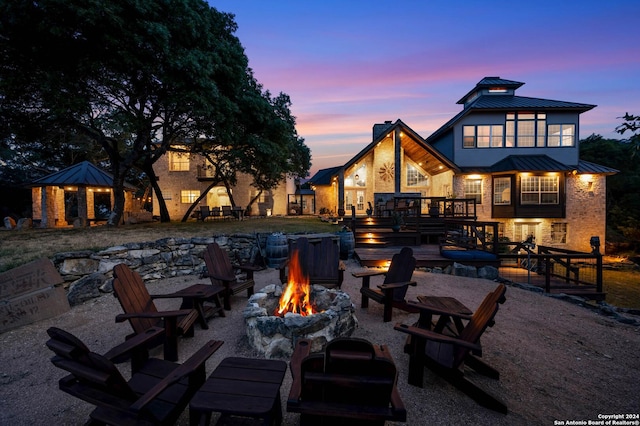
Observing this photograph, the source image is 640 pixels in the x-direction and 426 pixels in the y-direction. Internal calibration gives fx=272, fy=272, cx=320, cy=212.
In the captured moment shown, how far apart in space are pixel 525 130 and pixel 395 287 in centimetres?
2021

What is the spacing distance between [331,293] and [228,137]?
770 cm

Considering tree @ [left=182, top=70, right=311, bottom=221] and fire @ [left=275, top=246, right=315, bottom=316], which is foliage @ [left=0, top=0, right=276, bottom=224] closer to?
tree @ [left=182, top=70, right=311, bottom=221]

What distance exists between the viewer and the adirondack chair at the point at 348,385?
1.71 metres

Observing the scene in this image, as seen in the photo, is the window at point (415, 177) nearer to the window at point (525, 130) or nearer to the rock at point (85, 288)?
the window at point (525, 130)

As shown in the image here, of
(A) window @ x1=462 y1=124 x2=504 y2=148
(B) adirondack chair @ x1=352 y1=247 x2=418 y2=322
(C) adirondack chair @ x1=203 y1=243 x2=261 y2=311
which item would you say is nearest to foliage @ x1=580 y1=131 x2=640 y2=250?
(A) window @ x1=462 y1=124 x2=504 y2=148

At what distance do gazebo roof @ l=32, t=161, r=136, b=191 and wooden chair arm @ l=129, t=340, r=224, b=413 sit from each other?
18.2m

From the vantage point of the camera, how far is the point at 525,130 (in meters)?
18.5

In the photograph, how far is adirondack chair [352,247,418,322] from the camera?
4.50m

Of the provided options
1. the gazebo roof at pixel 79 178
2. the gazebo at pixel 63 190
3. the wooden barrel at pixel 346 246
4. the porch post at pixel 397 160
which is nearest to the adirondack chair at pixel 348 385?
the wooden barrel at pixel 346 246

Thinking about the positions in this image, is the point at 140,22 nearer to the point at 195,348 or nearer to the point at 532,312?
the point at 195,348

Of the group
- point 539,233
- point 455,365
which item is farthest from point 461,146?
point 455,365

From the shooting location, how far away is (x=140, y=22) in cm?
762

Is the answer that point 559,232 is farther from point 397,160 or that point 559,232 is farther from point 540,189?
point 397,160

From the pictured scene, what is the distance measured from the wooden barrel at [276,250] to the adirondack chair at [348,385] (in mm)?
6925
